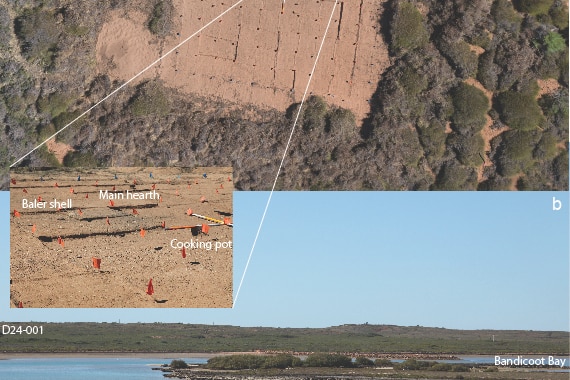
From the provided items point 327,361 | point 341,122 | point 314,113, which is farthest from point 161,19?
point 327,361

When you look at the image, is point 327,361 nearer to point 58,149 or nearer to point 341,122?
point 341,122

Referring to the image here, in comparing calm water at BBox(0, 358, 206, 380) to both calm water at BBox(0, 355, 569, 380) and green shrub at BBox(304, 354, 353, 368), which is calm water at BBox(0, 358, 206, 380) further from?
green shrub at BBox(304, 354, 353, 368)

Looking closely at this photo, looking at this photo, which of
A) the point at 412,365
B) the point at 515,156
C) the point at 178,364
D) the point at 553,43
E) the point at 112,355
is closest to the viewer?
the point at 515,156

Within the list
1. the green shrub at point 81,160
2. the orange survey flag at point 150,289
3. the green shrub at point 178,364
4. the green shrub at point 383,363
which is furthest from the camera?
the green shrub at point 383,363

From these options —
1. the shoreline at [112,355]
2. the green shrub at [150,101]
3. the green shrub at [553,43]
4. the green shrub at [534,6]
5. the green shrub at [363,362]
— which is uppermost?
the green shrub at [534,6]

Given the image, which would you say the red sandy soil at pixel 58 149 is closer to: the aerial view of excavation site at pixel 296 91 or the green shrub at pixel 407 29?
the aerial view of excavation site at pixel 296 91

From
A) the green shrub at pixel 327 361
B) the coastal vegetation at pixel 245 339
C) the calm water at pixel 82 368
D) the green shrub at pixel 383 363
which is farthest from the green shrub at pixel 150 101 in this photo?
the green shrub at pixel 383 363
